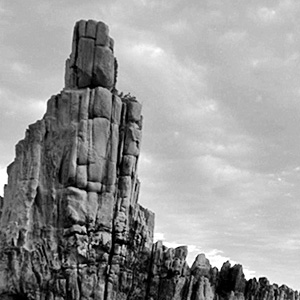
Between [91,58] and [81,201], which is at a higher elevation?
[91,58]

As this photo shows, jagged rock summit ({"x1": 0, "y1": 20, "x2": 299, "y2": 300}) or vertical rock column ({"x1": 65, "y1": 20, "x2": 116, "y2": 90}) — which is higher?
vertical rock column ({"x1": 65, "y1": 20, "x2": 116, "y2": 90})

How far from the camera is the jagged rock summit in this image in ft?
141

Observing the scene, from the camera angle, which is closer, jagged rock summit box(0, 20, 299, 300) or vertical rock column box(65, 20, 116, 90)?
jagged rock summit box(0, 20, 299, 300)

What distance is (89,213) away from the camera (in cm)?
4400

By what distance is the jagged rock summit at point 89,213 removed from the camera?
4288 centimetres

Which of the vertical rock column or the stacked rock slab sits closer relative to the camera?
the stacked rock slab

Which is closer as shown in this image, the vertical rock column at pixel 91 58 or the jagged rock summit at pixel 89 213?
the jagged rock summit at pixel 89 213

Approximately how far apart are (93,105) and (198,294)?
15.9m

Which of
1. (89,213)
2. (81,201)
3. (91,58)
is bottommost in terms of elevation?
(89,213)

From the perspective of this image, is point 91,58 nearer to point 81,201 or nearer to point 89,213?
point 81,201

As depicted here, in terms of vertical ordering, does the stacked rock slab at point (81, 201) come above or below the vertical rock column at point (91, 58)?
below

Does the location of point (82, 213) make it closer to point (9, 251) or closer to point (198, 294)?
point (9, 251)

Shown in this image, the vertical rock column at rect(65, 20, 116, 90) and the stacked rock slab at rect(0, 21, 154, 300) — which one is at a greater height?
the vertical rock column at rect(65, 20, 116, 90)

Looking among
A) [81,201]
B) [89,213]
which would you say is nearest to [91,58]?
[81,201]
